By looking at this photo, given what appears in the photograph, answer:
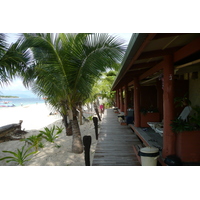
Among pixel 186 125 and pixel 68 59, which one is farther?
pixel 68 59

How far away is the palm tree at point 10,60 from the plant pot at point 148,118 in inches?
177

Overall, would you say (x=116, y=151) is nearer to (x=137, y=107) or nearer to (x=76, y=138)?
(x=76, y=138)

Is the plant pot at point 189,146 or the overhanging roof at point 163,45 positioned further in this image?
the plant pot at point 189,146

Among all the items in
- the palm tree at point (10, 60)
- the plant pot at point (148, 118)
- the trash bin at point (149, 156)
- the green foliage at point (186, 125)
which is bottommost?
the trash bin at point (149, 156)

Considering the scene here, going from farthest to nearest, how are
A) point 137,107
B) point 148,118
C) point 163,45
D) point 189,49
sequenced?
point 137,107
point 148,118
point 163,45
point 189,49

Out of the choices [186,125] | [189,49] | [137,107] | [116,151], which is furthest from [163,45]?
[137,107]

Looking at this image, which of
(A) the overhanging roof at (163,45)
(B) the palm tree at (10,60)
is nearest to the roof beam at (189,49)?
(A) the overhanging roof at (163,45)

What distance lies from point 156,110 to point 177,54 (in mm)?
3525

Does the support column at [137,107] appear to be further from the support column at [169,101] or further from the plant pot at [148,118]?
the support column at [169,101]

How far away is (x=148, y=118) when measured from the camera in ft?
20.4

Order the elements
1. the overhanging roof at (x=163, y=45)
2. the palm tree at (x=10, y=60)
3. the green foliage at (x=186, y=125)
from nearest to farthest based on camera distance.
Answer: the overhanging roof at (x=163, y=45)
the green foliage at (x=186, y=125)
the palm tree at (x=10, y=60)

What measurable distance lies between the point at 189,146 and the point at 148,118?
318 centimetres

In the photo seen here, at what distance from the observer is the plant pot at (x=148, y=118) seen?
6.15m
